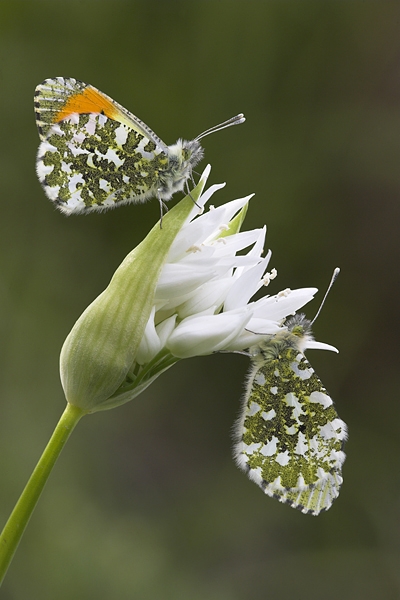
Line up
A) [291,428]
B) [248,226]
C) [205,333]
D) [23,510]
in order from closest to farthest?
[23,510], [205,333], [291,428], [248,226]

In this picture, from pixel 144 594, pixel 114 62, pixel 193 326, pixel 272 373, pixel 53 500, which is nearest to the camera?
pixel 193 326

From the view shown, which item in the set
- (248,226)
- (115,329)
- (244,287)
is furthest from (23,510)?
(248,226)

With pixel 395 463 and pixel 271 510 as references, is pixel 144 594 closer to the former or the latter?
pixel 271 510

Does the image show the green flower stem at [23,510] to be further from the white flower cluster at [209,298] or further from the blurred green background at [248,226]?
the blurred green background at [248,226]

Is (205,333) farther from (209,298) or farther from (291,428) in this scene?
(291,428)

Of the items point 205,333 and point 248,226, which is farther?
point 248,226

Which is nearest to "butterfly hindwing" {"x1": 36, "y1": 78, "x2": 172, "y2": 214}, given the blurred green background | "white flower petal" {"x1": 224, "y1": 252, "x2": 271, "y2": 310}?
"white flower petal" {"x1": 224, "y1": 252, "x2": 271, "y2": 310}

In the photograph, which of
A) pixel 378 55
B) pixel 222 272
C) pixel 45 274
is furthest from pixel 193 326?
pixel 378 55

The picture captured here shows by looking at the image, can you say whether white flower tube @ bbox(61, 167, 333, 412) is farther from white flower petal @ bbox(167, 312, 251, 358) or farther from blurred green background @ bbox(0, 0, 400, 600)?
blurred green background @ bbox(0, 0, 400, 600)
